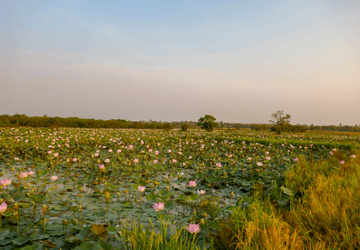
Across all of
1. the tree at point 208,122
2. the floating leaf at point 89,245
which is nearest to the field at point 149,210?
the floating leaf at point 89,245

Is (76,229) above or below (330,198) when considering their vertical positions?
below

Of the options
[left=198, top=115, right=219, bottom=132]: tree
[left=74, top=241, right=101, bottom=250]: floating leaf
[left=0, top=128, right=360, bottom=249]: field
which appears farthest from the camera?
[left=198, top=115, right=219, bottom=132]: tree

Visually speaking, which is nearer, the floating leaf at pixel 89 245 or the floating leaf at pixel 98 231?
the floating leaf at pixel 89 245

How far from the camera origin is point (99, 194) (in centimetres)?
392

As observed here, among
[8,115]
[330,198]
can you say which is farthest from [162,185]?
[8,115]

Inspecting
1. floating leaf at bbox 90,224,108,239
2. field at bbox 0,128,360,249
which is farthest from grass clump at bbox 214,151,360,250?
floating leaf at bbox 90,224,108,239

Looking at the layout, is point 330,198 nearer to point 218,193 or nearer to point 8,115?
point 218,193

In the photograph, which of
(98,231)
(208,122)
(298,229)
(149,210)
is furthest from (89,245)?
(208,122)

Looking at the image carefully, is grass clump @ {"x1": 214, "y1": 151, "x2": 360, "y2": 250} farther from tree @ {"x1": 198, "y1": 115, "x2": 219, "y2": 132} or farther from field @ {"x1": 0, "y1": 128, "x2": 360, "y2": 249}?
tree @ {"x1": 198, "y1": 115, "x2": 219, "y2": 132}

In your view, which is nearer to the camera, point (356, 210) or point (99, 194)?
point (356, 210)

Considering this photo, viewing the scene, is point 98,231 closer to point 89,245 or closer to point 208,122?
point 89,245

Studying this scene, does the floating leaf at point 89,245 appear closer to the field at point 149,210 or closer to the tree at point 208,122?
the field at point 149,210

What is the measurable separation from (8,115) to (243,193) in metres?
35.1

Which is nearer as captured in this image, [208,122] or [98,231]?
[98,231]
